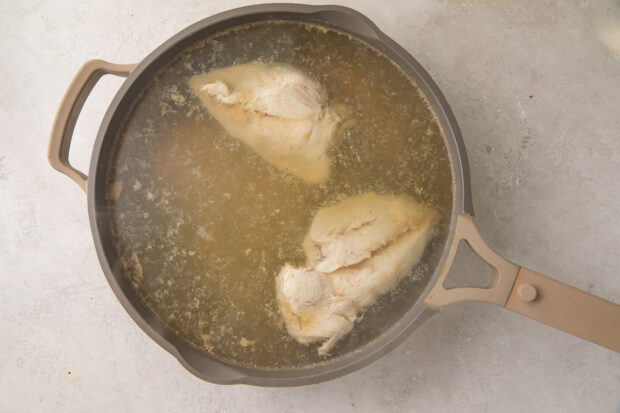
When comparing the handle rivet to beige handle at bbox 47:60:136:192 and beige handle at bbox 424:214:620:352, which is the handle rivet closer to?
beige handle at bbox 424:214:620:352

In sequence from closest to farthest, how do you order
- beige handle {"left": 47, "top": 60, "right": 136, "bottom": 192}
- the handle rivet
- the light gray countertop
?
the handle rivet, beige handle {"left": 47, "top": 60, "right": 136, "bottom": 192}, the light gray countertop

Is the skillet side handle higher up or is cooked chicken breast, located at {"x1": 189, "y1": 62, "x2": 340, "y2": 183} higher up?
cooked chicken breast, located at {"x1": 189, "y1": 62, "x2": 340, "y2": 183}

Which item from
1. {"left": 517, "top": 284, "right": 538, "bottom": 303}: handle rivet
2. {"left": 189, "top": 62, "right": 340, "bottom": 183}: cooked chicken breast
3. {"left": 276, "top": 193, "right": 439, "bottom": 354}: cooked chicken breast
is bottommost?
{"left": 276, "top": 193, "right": 439, "bottom": 354}: cooked chicken breast

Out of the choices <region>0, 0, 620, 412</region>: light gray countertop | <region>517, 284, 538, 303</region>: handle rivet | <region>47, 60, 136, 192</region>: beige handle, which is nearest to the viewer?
<region>517, 284, 538, 303</region>: handle rivet

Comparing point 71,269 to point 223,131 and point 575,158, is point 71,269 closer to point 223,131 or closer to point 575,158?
point 223,131

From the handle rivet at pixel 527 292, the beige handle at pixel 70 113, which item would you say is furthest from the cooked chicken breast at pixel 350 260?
the beige handle at pixel 70 113

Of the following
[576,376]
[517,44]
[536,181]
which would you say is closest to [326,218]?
[536,181]

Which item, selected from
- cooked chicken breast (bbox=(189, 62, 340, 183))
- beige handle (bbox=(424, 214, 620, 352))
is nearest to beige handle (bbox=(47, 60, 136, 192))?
cooked chicken breast (bbox=(189, 62, 340, 183))

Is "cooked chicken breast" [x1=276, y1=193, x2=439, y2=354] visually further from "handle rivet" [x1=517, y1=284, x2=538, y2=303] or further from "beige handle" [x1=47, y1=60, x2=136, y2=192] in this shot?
"beige handle" [x1=47, y1=60, x2=136, y2=192]

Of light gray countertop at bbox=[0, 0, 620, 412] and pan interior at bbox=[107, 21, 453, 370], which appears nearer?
pan interior at bbox=[107, 21, 453, 370]
